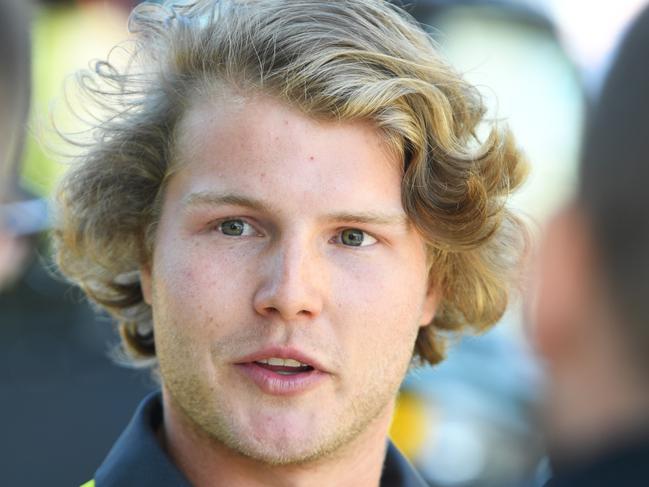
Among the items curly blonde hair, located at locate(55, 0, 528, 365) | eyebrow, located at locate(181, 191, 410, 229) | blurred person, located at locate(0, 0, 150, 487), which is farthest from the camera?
blurred person, located at locate(0, 0, 150, 487)

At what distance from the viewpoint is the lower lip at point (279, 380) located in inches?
124

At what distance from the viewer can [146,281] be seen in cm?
359

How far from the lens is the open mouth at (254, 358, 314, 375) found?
315 centimetres

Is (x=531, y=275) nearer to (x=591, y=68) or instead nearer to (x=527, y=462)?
(x=527, y=462)

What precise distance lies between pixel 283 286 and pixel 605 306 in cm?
124

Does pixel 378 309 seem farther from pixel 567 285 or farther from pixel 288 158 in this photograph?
pixel 567 285

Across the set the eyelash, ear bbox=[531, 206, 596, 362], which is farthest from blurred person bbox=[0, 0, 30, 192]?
the eyelash

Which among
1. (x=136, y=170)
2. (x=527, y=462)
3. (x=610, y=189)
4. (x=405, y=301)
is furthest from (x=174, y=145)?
(x=527, y=462)

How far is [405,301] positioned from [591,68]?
532 centimetres

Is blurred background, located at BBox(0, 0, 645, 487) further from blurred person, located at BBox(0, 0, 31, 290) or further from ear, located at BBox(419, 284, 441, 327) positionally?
blurred person, located at BBox(0, 0, 31, 290)

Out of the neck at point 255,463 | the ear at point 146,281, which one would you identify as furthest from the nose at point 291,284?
the ear at point 146,281

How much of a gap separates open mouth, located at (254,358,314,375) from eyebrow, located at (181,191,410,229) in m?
0.36

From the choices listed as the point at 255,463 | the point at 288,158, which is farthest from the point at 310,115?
the point at 255,463

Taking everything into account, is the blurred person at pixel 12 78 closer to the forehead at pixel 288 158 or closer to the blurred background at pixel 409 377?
the forehead at pixel 288 158
